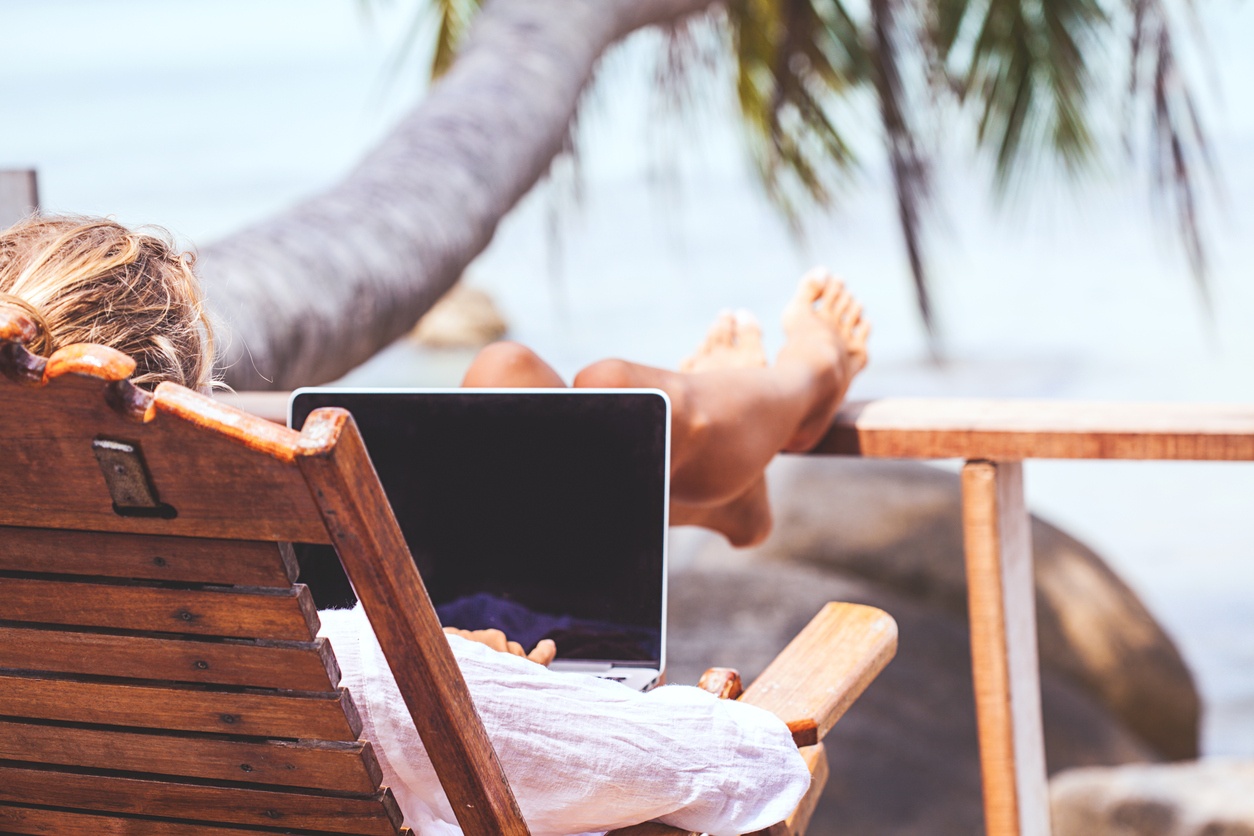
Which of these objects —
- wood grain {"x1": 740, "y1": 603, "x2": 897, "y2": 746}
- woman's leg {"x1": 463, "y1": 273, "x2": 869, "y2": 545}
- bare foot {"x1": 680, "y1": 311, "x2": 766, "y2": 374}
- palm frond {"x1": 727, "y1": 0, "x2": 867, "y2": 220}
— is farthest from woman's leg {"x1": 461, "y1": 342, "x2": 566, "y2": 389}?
palm frond {"x1": 727, "y1": 0, "x2": 867, "y2": 220}

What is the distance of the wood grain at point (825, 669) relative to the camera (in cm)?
97

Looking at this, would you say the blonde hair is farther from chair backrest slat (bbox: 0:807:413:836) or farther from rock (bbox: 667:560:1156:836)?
rock (bbox: 667:560:1156:836)

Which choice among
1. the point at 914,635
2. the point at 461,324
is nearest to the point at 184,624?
the point at 914,635

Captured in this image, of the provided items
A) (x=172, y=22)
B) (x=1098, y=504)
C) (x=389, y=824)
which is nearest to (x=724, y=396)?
(x=389, y=824)

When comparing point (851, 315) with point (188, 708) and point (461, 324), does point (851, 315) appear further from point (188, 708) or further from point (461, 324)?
point (461, 324)

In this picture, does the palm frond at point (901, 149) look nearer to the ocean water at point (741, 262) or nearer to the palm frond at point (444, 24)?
the palm frond at point (444, 24)

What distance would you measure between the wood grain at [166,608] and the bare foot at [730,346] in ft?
3.59

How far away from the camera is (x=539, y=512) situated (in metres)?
1.21

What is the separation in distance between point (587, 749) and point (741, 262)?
49.4 ft

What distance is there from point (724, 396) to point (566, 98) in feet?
4.89

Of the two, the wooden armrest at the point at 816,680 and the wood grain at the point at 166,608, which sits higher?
the wood grain at the point at 166,608

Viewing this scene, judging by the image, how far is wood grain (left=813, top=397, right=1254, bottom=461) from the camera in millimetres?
1351

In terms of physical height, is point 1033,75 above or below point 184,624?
below

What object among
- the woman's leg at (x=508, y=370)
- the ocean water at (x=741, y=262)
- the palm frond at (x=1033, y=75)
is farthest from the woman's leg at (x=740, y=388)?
the ocean water at (x=741, y=262)
